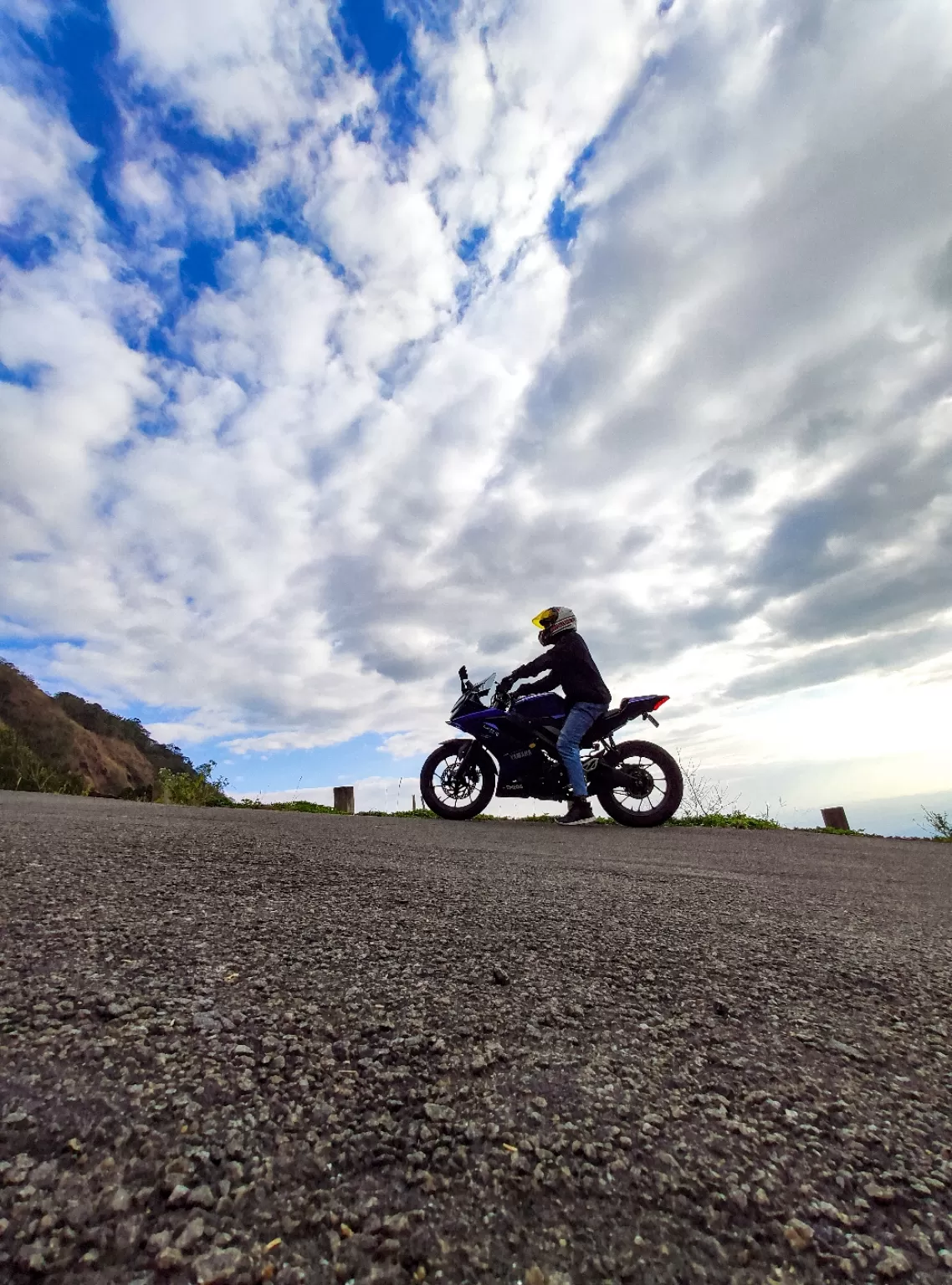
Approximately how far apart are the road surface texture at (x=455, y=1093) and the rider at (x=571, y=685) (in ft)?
14.5

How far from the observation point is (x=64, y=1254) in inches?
31.9

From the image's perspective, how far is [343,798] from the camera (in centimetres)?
1091

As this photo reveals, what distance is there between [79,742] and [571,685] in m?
15.4

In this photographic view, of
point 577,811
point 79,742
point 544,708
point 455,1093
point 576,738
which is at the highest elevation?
point 79,742

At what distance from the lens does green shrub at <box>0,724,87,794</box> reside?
1016cm

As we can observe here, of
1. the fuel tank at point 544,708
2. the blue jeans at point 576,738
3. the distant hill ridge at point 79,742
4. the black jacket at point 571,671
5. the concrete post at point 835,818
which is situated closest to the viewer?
the blue jeans at point 576,738

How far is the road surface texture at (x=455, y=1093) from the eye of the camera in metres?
0.88

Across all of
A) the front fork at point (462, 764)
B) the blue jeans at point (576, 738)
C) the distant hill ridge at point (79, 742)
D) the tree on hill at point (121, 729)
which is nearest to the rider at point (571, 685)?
the blue jeans at point (576, 738)

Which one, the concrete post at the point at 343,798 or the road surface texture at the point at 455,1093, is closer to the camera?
the road surface texture at the point at 455,1093

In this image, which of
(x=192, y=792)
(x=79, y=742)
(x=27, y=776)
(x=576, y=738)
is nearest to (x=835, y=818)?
(x=576, y=738)

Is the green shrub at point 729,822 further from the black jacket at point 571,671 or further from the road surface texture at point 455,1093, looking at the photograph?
the road surface texture at point 455,1093

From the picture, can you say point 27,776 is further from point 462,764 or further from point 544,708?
point 544,708

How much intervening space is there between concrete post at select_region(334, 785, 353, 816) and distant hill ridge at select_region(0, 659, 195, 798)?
3767 millimetres

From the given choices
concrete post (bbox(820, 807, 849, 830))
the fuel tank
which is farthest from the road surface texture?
concrete post (bbox(820, 807, 849, 830))
